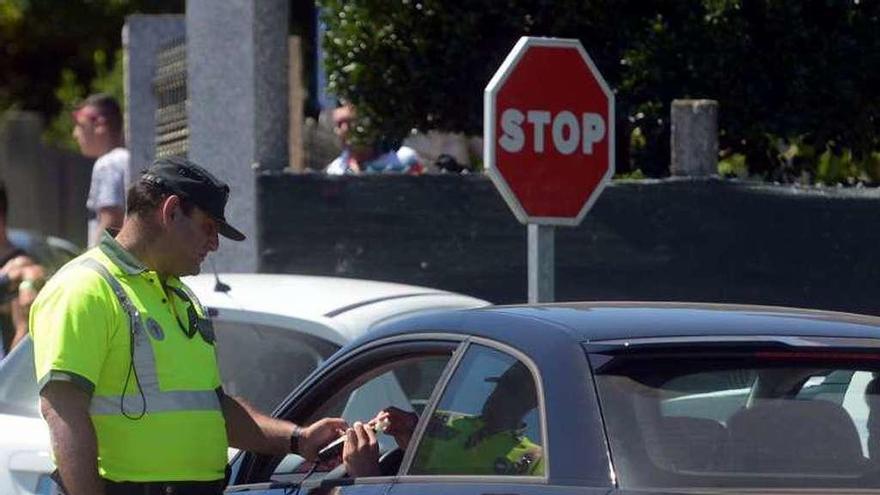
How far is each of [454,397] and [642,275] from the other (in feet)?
16.6

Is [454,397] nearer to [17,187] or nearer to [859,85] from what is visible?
[859,85]

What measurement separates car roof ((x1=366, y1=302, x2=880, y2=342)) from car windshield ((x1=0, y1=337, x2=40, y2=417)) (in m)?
2.23

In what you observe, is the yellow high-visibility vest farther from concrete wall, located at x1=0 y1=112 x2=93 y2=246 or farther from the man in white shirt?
concrete wall, located at x1=0 y1=112 x2=93 y2=246

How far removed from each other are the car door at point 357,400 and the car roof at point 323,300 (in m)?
0.82

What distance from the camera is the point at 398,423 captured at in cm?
486

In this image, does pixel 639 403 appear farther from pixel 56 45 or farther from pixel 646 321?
pixel 56 45

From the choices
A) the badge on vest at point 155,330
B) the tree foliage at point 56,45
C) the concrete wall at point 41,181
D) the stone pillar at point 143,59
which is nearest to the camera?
the badge on vest at point 155,330

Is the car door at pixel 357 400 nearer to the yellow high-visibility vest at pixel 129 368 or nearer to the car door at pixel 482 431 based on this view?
the car door at pixel 482 431

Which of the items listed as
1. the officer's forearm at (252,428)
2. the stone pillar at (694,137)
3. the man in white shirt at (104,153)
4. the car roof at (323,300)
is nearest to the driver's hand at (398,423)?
the officer's forearm at (252,428)

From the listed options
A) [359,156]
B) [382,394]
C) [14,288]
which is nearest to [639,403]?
[382,394]

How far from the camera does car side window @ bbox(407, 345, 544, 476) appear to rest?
4.18 meters

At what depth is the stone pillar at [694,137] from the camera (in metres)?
9.09

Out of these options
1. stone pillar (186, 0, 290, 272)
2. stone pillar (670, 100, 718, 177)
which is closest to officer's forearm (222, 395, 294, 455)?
stone pillar (670, 100, 718, 177)

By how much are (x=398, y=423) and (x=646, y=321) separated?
0.79 m
